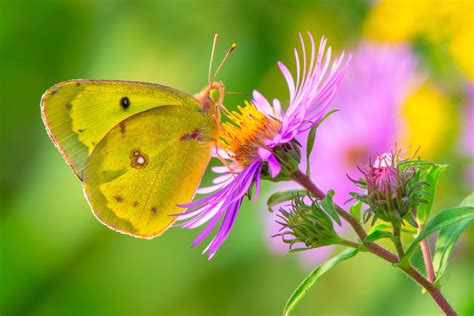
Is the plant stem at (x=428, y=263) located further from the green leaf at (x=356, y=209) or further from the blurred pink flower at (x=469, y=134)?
the blurred pink flower at (x=469, y=134)

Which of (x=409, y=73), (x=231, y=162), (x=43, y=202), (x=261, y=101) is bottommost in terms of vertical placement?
(x=43, y=202)

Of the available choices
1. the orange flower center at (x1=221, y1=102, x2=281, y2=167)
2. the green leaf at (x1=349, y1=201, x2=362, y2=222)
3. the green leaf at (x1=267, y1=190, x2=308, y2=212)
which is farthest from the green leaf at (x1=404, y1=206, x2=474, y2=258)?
the orange flower center at (x1=221, y1=102, x2=281, y2=167)

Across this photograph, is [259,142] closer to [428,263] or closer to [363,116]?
[428,263]

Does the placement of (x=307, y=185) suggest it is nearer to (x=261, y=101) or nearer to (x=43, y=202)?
(x=261, y=101)

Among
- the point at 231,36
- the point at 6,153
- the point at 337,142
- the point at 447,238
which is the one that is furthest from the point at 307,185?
the point at 6,153

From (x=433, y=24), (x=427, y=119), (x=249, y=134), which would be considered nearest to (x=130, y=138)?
(x=249, y=134)

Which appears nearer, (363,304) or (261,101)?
(261,101)
